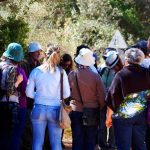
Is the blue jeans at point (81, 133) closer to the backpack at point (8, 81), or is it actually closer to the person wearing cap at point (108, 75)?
the person wearing cap at point (108, 75)

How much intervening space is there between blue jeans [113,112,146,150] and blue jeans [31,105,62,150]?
101 cm

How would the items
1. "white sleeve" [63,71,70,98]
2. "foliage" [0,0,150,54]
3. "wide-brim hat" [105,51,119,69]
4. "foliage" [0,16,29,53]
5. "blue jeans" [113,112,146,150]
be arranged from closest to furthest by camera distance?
1. "blue jeans" [113,112,146,150]
2. "white sleeve" [63,71,70,98]
3. "wide-brim hat" [105,51,119,69]
4. "foliage" [0,16,29,53]
5. "foliage" [0,0,150,54]

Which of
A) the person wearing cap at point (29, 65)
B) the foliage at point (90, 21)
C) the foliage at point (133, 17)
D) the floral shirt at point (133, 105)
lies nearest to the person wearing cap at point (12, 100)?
the person wearing cap at point (29, 65)

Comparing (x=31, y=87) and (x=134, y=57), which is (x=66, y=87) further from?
(x=134, y=57)

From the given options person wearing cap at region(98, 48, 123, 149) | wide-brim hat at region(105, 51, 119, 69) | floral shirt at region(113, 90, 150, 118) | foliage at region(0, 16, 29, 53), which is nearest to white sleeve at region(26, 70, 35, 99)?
floral shirt at region(113, 90, 150, 118)

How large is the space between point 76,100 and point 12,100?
3.98 ft

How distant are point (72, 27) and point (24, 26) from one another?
1983 cm

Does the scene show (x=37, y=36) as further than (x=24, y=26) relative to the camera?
Yes

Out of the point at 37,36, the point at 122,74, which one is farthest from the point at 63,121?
the point at 37,36

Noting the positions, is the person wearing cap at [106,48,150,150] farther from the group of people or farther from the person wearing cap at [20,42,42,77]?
the person wearing cap at [20,42,42,77]

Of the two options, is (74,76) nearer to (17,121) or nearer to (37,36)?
(17,121)

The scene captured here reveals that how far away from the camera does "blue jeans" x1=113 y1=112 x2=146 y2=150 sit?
7.14 m

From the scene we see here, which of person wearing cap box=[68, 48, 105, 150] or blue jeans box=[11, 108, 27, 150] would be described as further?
person wearing cap box=[68, 48, 105, 150]

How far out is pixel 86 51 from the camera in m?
8.20
